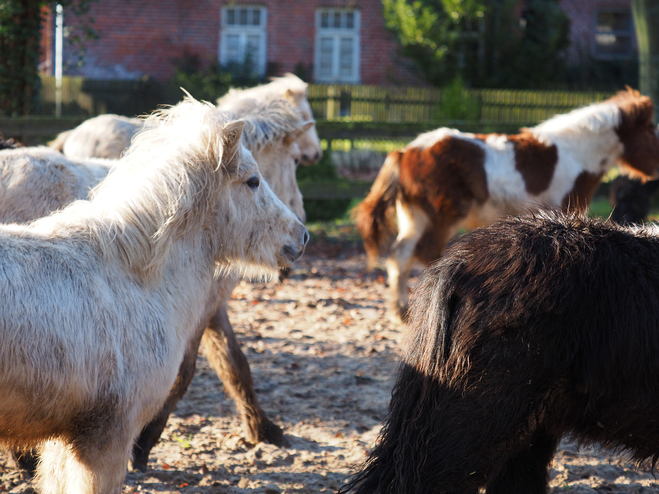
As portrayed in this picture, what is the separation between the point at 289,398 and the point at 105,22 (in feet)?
59.4

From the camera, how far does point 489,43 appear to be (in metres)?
19.6

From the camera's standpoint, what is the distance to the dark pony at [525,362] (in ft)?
7.59

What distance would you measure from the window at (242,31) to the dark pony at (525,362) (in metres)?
19.0

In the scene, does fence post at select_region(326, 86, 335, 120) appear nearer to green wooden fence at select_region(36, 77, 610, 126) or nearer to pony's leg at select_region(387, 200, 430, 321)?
green wooden fence at select_region(36, 77, 610, 126)

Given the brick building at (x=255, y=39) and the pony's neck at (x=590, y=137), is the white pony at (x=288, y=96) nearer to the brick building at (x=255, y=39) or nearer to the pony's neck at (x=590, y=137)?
the pony's neck at (x=590, y=137)

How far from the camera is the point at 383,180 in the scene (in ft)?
21.4

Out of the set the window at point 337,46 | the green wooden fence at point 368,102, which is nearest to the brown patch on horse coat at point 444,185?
the green wooden fence at point 368,102

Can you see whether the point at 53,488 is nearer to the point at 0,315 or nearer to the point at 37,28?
the point at 0,315

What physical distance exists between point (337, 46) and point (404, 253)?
15.8 m

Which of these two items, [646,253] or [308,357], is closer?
[646,253]

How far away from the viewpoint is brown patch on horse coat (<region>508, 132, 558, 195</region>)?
254 inches

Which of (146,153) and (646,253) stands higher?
(146,153)

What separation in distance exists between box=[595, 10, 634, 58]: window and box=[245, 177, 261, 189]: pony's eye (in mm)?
22645


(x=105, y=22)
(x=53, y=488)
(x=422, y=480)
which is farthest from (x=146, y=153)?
(x=105, y=22)
